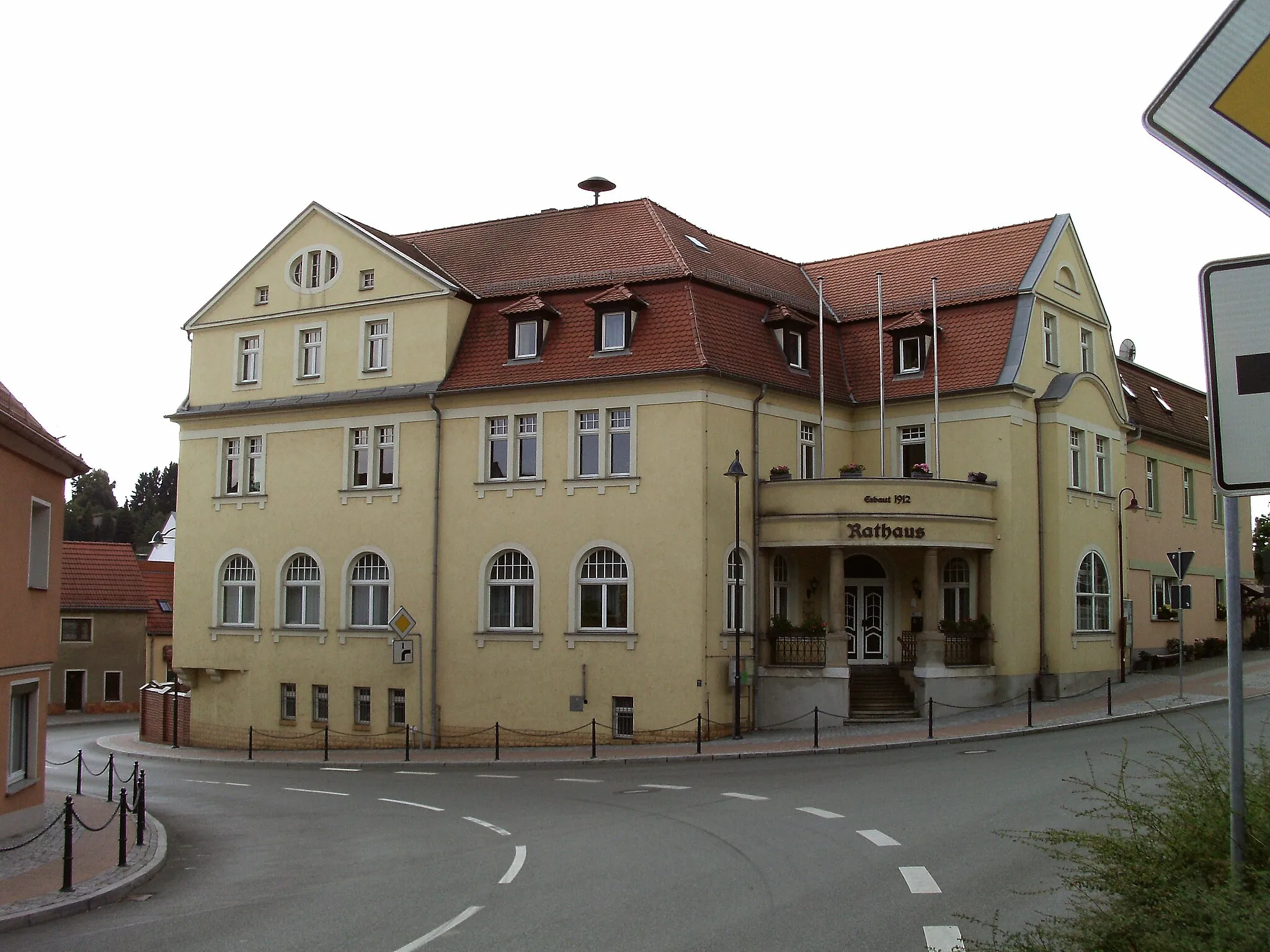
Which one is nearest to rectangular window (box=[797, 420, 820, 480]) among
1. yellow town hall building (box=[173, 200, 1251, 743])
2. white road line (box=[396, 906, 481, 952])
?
yellow town hall building (box=[173, 200, 1251, 743])

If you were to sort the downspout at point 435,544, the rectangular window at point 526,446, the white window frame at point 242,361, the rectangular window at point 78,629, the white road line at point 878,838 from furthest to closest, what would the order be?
the rectangular window at point 78,629, the white window frame at point 242,361, the downspout at point 435,544, the rectangular window at point 526,446, the white road line at point 878,838

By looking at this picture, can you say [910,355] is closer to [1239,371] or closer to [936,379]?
[936,379]

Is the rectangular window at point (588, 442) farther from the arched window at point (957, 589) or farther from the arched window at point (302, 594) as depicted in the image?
the arched window at point (957, 589)

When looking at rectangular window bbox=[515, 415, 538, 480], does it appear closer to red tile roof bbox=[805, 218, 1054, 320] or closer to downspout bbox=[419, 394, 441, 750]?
downspout bbox=[419, 394, 441, 750]

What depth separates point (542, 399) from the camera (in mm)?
31188

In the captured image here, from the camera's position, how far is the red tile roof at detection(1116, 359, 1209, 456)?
40750 mm

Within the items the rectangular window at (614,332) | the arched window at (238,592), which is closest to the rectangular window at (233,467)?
the arched window at (238,592)

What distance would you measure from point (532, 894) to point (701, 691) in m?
17.3

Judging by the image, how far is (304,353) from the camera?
3538 centimetres

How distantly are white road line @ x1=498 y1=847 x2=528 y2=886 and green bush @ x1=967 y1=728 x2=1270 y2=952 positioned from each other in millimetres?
5241

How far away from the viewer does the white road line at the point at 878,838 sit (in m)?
13.4

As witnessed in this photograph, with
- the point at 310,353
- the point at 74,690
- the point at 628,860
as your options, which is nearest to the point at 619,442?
the point at 310,353

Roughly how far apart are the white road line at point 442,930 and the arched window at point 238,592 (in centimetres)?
2640

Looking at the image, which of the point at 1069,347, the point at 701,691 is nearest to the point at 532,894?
the point at 701,691
